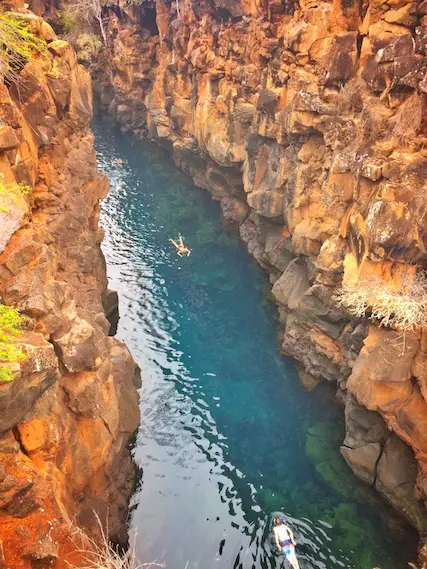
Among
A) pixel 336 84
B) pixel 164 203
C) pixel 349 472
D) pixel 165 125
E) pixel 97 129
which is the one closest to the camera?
pixel 349 472

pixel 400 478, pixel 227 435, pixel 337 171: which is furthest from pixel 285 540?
pixel 337 171

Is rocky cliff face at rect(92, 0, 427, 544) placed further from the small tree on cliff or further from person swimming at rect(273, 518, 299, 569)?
the small tree on cliff

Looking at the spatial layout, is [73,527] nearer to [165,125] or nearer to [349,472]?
[349,472]

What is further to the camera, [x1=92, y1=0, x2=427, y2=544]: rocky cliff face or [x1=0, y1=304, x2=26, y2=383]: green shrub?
[x1=92, y1=0, x2=427, y2=544]: rocky cliff face

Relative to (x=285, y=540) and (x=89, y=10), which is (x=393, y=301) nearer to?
(x=285, y=540)

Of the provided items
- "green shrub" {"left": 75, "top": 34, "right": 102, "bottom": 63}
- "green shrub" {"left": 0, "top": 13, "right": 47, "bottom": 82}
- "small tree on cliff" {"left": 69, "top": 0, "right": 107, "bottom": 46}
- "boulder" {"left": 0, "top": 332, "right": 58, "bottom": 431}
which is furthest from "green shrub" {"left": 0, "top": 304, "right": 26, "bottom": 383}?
"small tree on cliff" {"left": 69, "top": 0, "right": 107, "bottom": 46}

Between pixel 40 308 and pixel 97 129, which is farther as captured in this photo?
pixel 97 129

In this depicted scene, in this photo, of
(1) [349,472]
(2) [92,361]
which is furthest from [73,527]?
(1) [349,472]
